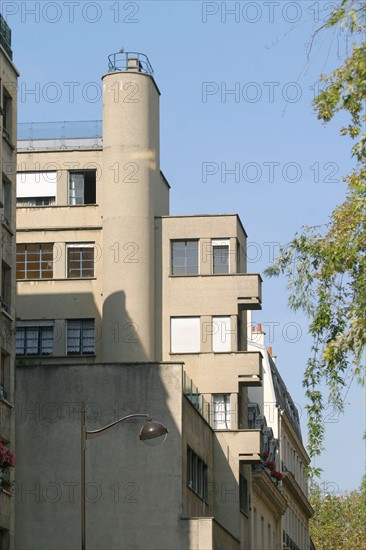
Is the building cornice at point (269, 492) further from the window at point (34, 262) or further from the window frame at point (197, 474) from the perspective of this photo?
the window at point (34, 262)

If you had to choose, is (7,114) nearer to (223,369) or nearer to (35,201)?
(35,201)

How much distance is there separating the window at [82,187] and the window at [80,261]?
216 centimetres

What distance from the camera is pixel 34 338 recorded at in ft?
196

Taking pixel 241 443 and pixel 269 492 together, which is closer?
pixel 241 443

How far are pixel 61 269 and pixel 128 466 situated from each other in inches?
572

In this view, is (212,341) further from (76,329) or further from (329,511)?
(329,511)

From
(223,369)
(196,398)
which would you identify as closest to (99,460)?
(196,398)

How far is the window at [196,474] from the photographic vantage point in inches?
2016

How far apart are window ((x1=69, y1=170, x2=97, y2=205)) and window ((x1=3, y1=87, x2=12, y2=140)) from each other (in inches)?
563

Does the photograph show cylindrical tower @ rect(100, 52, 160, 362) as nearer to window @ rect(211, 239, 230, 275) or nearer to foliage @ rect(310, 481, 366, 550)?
window @ rect(211, 239, 230, 275)

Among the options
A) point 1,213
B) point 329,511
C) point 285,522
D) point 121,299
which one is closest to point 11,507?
point 1,213

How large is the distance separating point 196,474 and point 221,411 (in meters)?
7.07

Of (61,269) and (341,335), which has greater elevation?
(61,269)

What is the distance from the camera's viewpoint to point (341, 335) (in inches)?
959
